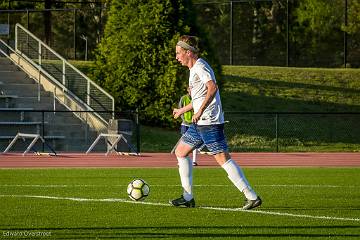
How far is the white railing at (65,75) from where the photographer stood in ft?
116

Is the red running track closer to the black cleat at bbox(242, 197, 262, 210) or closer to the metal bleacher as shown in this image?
the metal bleacher

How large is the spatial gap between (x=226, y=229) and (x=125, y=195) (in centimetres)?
481

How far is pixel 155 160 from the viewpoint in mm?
29422

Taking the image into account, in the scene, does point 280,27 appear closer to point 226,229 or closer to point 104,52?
point 104,52

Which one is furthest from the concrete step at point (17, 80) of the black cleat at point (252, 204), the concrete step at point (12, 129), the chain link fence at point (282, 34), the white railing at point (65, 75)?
the black cleat at point (252, 204)

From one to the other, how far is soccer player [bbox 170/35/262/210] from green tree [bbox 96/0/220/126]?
22.4 m

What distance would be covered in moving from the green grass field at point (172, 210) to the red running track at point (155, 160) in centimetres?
519

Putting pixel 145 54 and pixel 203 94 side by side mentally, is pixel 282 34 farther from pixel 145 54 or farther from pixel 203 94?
pixel 203 94

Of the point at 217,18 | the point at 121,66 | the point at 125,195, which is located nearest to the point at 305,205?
the point at 125,195

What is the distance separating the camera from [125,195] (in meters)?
16.8

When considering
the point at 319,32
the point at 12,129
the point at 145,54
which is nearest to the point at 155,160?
the point at 12,129

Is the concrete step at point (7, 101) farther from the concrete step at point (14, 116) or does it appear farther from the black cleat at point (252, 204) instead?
the black cleat at point (252, 204)

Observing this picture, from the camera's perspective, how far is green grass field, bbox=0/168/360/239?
11.9 meters

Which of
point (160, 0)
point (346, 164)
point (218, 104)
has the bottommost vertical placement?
point (346, 164)
